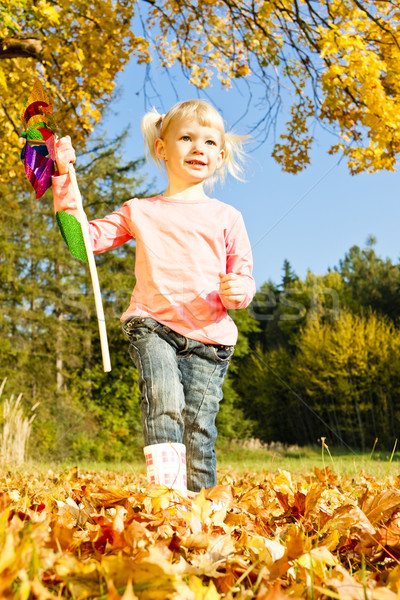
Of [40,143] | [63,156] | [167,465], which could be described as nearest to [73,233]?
[63,156]

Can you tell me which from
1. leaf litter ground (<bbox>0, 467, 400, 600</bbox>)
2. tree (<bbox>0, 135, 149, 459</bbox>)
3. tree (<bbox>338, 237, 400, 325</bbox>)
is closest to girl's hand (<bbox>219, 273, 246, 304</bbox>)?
leaf litter ground (<bbox>0, 467, 400, 600</bbox>)

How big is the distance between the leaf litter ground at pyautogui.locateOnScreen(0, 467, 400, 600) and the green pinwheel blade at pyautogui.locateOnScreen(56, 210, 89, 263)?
0.95 meters

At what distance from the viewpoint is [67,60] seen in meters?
5.21

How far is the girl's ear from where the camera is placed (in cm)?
255

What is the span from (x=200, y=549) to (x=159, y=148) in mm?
1906

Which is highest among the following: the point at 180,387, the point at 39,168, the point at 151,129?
the point at 151,129

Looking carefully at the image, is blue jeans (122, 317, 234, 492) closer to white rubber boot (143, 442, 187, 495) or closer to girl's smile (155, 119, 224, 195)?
white rubber boot (143, 442, 187, 495)

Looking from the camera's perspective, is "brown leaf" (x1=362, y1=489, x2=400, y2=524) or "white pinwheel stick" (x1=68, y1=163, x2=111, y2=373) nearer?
"brown leaf" (x1=362, y1=489, x2=400, y2=524)

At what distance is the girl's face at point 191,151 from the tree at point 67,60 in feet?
10.4

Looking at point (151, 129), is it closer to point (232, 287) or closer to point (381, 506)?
point (232, 287)

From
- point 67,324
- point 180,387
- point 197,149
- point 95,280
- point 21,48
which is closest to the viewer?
point 95,280

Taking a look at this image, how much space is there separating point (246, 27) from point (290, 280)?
4008cm

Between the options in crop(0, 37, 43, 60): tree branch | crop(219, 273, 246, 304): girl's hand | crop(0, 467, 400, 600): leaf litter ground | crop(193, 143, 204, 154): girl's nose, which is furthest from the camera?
crop(0, 37, 43, 60): tree branch

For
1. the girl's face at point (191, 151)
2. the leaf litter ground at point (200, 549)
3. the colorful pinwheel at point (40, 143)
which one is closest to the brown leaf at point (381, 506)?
the leaf litter ground at point (200, 549)
